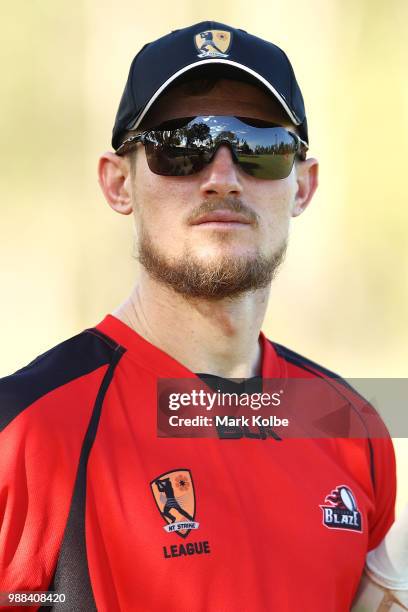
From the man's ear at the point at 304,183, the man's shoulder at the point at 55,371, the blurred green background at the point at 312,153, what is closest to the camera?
the man's shoulder at the point at 55,371

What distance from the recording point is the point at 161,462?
1.85 metres

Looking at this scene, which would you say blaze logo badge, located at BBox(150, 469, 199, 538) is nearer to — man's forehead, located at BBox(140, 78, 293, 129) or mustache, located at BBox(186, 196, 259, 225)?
mustache, located at BBox(186, 196, 259, 225)

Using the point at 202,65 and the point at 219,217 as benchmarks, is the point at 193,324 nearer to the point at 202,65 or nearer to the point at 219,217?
the point at 219,217

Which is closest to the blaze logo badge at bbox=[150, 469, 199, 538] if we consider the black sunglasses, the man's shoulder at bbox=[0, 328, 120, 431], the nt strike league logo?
the nt strike league logo

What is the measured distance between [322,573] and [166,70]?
1.21 meters

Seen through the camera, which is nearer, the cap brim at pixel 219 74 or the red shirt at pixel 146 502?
the red shirt at pixel 146 502

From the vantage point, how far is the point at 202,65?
2062 mm

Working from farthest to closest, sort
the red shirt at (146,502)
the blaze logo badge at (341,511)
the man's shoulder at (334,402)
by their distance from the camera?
1. the man's shoulder at (334,402)
2. the blaze logo badge at (341,511)
3. the red shirt at (146,502)

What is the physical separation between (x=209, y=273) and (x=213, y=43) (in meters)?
0.56

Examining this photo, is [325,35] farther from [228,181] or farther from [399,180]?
[228,181]

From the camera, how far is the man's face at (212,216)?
2.05 m

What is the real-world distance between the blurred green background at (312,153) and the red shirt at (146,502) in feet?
13.8

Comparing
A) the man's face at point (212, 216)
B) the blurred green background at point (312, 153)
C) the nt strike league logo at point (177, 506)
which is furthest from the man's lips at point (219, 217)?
the blurred green background at point (312, 153)

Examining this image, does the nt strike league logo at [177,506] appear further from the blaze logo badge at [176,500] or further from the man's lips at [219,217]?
the man's lips at [219,217]
